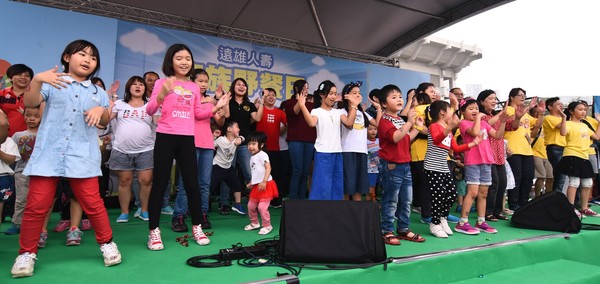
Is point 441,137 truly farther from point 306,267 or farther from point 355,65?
point 355,65

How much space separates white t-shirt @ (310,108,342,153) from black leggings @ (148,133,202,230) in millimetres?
1150

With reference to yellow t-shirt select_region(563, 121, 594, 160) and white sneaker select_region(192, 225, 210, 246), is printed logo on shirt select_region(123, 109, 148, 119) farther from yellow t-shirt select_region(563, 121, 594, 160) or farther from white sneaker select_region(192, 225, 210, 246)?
yellow t-shirt select_region(563, 121, 594, 160)

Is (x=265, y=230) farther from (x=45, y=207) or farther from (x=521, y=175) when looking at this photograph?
(x=521, y=175)

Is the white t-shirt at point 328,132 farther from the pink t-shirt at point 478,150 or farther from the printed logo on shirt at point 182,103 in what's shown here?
the pink t-shirt at point 478,150

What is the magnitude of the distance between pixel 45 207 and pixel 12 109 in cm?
177

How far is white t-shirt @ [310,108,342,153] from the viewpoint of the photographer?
10.4 feet

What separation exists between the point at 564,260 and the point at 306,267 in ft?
7.39

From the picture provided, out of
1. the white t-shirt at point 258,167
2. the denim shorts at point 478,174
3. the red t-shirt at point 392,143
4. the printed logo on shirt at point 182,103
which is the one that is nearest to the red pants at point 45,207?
the printed logo on shirt at point 182,103

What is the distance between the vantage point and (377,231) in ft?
7.20

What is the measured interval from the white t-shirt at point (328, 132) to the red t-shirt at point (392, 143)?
400 millimetres

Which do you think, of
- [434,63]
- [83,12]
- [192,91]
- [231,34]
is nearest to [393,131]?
[192,91]

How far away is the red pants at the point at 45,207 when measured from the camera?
193 cm

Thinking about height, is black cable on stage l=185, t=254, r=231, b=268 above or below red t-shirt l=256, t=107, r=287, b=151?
below

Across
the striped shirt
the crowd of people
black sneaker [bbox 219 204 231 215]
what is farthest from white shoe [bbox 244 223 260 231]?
the striped shirt
